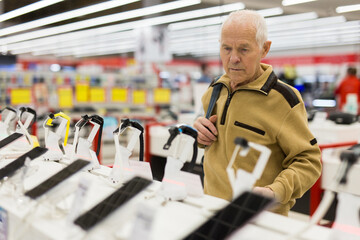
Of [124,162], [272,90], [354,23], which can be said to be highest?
[354,23]

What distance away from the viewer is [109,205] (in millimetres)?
1064

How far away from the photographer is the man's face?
4.75ft

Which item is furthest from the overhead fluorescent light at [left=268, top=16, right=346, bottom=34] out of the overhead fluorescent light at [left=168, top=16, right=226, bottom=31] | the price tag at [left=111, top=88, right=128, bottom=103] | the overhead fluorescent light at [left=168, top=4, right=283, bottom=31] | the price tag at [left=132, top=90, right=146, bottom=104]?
the price tag at [left=111, top=88, right=128, bottom=103]

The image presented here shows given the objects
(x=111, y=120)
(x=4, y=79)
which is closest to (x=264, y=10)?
(x=111, y=120)

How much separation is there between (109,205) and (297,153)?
0.80 meters

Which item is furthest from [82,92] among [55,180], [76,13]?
[55,180]

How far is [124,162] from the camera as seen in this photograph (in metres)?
1.49

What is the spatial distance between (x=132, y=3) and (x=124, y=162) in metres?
6.55

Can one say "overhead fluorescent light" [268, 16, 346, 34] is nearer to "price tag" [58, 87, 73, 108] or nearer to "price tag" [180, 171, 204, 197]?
"price tag" [58, 87, 73, 108]

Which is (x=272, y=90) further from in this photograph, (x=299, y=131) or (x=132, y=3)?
(x=132, y=3)

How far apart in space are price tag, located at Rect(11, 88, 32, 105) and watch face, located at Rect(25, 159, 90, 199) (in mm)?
6482

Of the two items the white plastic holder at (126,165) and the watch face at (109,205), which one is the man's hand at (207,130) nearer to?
the white plastic holder at (126,165)

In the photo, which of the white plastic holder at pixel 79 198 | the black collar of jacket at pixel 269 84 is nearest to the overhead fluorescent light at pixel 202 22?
the black collar of jacket at pixel 269 84

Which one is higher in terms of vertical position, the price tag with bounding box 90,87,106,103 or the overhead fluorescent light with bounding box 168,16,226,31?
the overhead fluorescent light with bounding box 168,16,226,31
